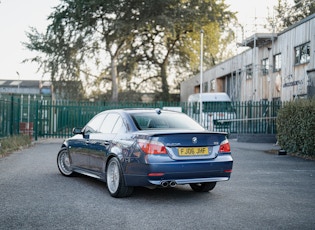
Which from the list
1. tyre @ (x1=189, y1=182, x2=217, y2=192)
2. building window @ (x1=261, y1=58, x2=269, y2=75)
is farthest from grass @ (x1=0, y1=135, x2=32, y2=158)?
building window @ (x1=261, y1=58, x2=269, y2=75)

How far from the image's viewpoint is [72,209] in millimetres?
7230

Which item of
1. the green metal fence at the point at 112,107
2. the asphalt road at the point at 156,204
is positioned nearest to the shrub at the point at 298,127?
the asphalt road at the point at 156,204

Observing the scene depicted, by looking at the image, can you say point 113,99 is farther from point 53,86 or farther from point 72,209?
point 72,209

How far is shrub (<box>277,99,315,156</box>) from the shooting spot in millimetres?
16653

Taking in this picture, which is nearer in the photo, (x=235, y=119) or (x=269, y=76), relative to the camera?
(x=235, y=119)

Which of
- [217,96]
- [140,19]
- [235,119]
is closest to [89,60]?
[140,19]

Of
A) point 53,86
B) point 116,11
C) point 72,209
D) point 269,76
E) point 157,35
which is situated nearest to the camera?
point 72,209

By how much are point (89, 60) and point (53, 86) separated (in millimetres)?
3603

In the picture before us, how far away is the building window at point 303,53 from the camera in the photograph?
25.8 m

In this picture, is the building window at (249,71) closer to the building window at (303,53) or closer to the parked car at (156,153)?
the building window at (303,53)

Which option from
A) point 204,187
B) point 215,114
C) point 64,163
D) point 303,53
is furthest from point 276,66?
point 204,187

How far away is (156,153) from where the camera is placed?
307 inches

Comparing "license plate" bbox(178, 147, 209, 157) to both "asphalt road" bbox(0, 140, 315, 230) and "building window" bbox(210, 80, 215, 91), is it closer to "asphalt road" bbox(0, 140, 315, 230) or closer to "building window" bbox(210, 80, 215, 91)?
"asphalt road" bbox(0, 140, 315, 230)

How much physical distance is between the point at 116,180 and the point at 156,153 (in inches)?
40.1
